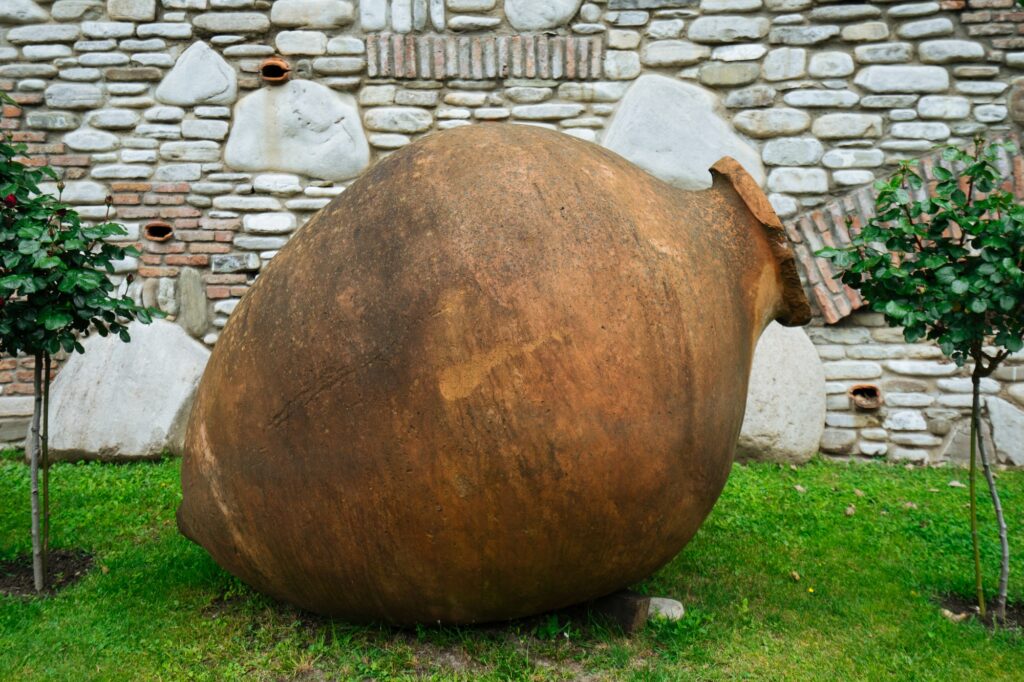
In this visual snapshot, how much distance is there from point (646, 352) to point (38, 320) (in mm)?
2482

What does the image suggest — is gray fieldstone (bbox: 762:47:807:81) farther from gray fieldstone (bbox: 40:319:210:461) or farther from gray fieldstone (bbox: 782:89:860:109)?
gray fieldstone (bbox: 40:319:210:461)

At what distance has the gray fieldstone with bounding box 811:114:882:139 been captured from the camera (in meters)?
5.46

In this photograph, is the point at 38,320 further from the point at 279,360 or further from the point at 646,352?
the point at 646,352

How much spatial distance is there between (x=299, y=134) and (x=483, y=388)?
12.1 ft

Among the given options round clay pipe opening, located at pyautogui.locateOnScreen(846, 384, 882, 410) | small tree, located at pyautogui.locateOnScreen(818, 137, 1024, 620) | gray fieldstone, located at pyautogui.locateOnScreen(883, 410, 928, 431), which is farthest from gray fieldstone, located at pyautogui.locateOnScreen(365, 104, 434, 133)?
gray fieldstone, located at pyautogui.locateOnScreen(883, 410, 928, 431)

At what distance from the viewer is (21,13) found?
555cm

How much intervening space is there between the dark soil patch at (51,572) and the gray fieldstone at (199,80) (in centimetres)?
308

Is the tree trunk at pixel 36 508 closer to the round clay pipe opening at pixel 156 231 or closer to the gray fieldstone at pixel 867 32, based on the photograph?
the round clay pipe opening at pixel 156 231

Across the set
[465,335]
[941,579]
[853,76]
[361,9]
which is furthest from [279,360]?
[853,76]

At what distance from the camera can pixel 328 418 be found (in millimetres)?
2605

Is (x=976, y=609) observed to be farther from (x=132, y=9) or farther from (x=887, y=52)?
(x=132, y=9)

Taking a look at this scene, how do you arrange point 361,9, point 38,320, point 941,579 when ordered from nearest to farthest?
point 38,320 < point 941,579 < point 361,9

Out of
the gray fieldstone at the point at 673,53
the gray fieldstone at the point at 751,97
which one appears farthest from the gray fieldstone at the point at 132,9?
the gray fieldstone at the point at 751,97

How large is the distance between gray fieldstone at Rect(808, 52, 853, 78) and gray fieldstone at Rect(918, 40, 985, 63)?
47 centimetres
